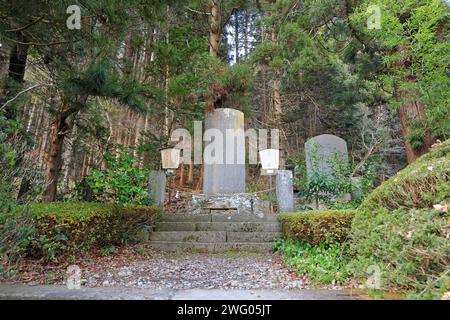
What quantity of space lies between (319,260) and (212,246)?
182cm

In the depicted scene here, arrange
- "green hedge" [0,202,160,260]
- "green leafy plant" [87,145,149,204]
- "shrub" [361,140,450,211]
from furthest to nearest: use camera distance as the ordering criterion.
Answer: "green leafy plant" [87,145,149,204], "green hedge" [0,202,160,260], "shrub" [361,140,450,211]

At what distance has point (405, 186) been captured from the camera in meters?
2.46

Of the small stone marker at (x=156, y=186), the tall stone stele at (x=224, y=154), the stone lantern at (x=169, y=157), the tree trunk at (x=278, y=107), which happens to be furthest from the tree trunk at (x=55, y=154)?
the tree trunk at (x=278, y=107)

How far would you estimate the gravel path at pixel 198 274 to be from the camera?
2670 mm

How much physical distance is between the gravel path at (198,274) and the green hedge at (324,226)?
1.78 ft

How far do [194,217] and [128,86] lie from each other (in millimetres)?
2749

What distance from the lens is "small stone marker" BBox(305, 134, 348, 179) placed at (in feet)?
20.9

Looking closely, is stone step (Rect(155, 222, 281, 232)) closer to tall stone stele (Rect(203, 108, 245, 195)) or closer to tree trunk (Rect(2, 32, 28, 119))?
tall stone stele (Rect(203, 108, 245, 195))

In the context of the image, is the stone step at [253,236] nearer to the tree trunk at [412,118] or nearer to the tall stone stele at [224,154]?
the tall stone stele at [224,154]

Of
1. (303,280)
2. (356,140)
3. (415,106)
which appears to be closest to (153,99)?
(303,280)

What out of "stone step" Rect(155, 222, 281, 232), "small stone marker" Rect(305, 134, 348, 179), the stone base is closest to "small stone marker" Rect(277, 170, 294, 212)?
the stone base

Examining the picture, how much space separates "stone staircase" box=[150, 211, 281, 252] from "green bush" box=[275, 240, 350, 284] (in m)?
0.55

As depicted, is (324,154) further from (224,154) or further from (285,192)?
(224,154)
